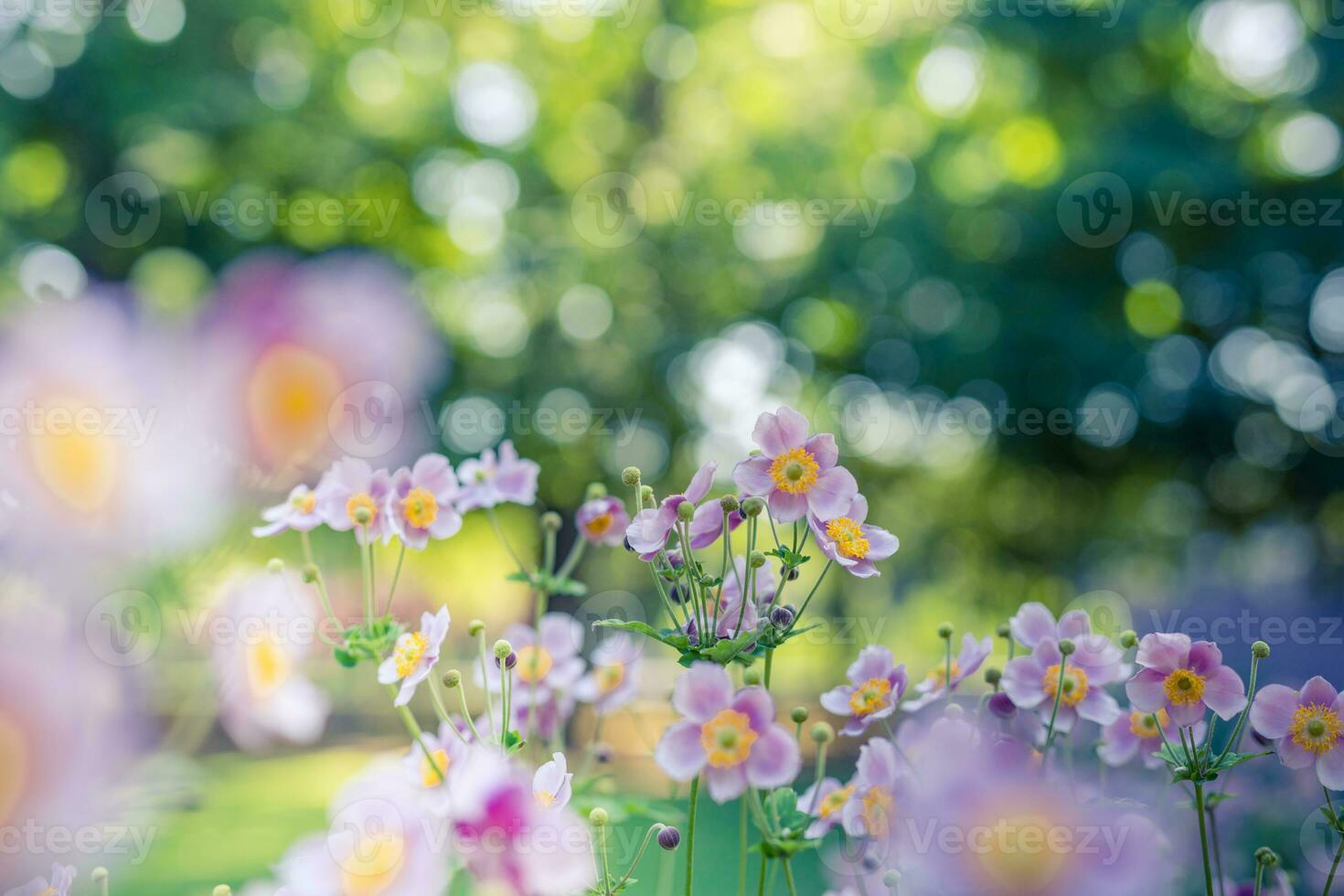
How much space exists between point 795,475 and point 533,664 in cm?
40

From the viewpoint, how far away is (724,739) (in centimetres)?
76

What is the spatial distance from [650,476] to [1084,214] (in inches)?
142

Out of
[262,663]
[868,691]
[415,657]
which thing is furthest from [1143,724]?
[262,663]

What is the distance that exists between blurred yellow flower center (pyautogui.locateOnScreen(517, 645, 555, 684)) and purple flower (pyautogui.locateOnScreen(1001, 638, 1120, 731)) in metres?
0.49

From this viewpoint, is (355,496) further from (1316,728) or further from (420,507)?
(1316,728)

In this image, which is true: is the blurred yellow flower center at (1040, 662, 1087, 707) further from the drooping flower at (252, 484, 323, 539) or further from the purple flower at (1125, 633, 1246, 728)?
the drooping flower at (252, 484, 323, 539)

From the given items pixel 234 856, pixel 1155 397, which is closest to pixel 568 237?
pixel 1155 397

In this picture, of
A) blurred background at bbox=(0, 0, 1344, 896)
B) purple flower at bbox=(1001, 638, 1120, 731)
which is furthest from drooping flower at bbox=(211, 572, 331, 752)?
blurred background at bbox=(0, 0, 1344, 896)

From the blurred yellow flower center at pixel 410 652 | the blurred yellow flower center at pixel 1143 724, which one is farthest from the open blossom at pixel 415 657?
the blurred yellow flower center at pixel 1143 724

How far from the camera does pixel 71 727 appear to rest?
0.80 metres

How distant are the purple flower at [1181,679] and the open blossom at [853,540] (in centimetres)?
23

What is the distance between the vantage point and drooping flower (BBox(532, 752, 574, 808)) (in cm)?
81

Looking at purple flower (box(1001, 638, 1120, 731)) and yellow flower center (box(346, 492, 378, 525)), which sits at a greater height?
yellow flower center (box(346, 492, 378, 525))

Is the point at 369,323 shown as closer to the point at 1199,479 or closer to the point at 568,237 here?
the point at 568,237
